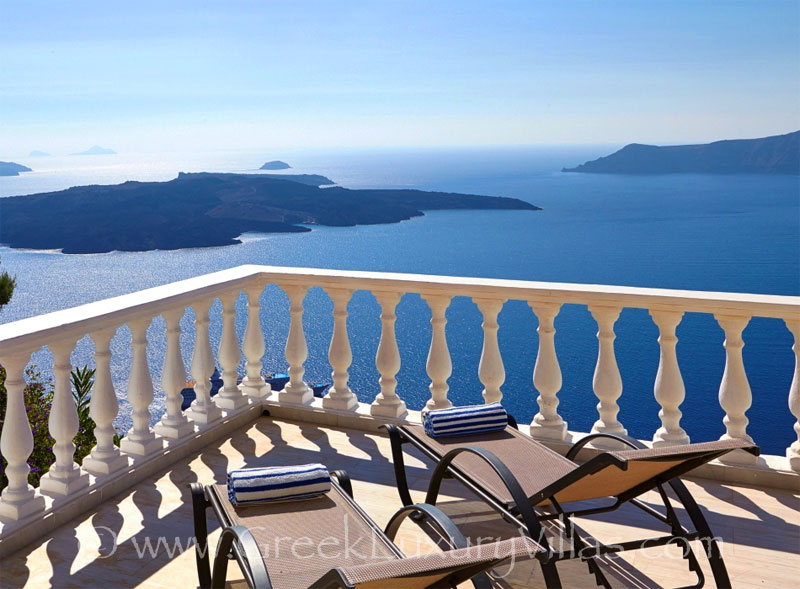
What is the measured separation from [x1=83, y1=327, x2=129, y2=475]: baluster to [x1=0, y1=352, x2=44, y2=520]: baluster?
0.39 m

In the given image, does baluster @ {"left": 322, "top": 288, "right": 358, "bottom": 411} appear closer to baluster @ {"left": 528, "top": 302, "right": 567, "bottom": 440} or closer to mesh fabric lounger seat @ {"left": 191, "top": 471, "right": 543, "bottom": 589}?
baluster @ {"left": 528, "top": 302, "right": 567, "bottom": 440}

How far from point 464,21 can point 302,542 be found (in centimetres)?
3590

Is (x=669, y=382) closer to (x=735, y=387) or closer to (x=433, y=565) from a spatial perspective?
(x=735, y=387)

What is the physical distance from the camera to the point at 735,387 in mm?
3643

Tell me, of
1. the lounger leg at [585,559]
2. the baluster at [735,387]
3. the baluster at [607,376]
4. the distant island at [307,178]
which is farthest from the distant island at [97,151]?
the lounger leg at [585,559]

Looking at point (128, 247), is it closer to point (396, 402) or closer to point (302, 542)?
point (396, 402)

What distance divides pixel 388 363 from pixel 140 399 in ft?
4.51

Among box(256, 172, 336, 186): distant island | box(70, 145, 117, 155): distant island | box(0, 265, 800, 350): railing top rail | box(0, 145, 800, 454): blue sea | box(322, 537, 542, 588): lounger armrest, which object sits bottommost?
box(0, 145, 800, 454): blue sea

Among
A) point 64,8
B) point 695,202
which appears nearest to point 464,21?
point 695,202

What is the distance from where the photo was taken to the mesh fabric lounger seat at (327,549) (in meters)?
1.54

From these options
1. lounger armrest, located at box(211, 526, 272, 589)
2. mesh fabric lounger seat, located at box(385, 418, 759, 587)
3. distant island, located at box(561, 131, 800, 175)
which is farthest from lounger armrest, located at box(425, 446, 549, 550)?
distant island, located at box(561, 131, 800, 175)

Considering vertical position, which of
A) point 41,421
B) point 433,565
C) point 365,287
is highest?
point 365,287

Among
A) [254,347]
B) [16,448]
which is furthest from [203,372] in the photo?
[16,448]

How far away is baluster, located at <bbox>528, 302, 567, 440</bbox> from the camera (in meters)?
3.88
